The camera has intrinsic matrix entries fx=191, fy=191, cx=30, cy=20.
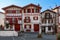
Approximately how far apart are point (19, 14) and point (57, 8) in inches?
386

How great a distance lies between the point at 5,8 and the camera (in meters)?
49.0

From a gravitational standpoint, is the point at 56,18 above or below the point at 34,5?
below

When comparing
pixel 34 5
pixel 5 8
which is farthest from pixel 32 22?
pixel 5 8

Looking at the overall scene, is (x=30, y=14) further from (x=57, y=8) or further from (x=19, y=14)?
(x=57, y=8)

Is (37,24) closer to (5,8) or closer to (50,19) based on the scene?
(50,19)

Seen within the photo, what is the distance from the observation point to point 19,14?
4906 centimetres

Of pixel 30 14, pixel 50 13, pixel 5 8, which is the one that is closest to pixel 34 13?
pixel 30 14

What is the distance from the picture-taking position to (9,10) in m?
49.5

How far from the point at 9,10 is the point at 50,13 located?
10.6 metres

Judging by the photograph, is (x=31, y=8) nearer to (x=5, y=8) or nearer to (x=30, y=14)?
(x=30, y=14)

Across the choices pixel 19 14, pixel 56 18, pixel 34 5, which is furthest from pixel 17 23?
pixel 56 18

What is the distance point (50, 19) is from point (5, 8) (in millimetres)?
11800

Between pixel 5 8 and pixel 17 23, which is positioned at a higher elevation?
pixel 5 8

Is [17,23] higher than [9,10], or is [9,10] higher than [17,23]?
[9,10]
